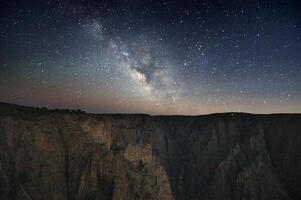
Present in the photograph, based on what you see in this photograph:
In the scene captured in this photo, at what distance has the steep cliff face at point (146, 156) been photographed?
33.6 m

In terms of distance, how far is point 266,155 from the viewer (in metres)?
54.4

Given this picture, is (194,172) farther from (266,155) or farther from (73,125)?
(73,125)

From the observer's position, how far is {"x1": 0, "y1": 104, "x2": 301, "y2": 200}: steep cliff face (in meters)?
33.6

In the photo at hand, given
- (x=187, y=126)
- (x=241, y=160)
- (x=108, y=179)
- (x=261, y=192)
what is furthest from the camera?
(x=187, y=126)

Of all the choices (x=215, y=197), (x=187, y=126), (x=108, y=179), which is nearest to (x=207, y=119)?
(x=187, y=126)

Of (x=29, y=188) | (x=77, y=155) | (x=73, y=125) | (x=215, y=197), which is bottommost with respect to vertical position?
(x=215, y=197)

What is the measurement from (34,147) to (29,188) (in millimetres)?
4396

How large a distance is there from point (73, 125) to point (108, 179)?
304 inches

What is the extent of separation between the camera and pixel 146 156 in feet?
132

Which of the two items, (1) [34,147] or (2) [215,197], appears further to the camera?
(2) [215,197]

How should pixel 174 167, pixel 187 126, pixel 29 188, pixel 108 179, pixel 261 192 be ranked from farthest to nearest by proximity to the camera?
pixel 187 126, pixel 174 167, pixel 261 192, pixel 108 179, pixel 29 188

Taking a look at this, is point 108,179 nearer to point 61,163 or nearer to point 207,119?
point 61,163

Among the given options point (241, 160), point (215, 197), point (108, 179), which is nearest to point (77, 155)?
point (108, 179)

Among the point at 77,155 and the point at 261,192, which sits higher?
the point at 77,155
